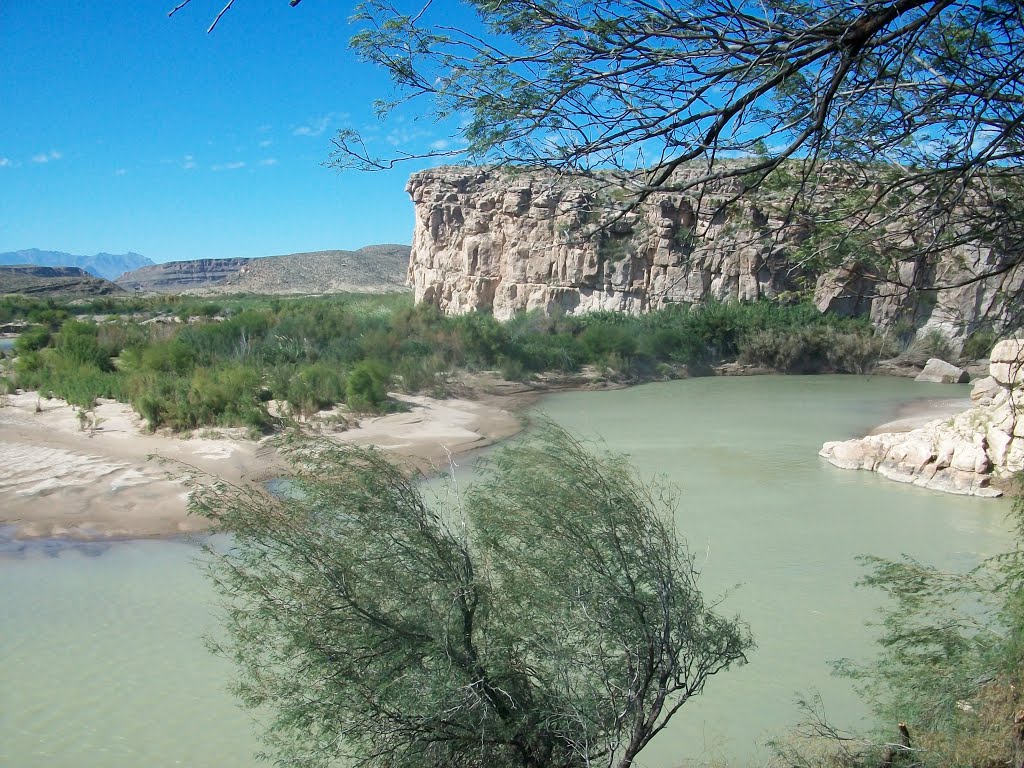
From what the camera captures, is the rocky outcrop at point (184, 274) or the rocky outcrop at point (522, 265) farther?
the rocky outcrop at point (184, 274)

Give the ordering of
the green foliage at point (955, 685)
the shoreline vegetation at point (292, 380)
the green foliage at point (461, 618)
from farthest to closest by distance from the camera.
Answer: the shoreline vegetation at point (292, 380), the green foliage at point (955, 685), the green foliage at point (461, 618)

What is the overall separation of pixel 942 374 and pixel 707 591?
65.1 feet

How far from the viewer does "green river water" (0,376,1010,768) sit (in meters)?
5.51

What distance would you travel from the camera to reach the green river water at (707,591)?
5.51 metres

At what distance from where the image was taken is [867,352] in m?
26.8

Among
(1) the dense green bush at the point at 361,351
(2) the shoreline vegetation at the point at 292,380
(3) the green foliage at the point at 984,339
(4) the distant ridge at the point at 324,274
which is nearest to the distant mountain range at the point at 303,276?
(4) the distant ridge at the point at 324,274

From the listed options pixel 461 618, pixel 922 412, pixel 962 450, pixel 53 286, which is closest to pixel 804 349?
pixel 922 412

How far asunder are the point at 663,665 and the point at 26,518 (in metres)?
9.22

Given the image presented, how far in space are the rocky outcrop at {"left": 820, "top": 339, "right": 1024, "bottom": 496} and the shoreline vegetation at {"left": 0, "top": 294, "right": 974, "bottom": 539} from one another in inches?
67.2

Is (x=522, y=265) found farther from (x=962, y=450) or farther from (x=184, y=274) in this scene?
(x=184, y=274)

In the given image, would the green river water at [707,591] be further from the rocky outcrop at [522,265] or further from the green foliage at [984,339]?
the rocky outcrop at [522,265]

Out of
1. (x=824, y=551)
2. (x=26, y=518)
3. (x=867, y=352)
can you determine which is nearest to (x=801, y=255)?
(x=824, y=551)

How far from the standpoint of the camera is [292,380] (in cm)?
1692

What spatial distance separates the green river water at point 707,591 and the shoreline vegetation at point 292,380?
187cm
